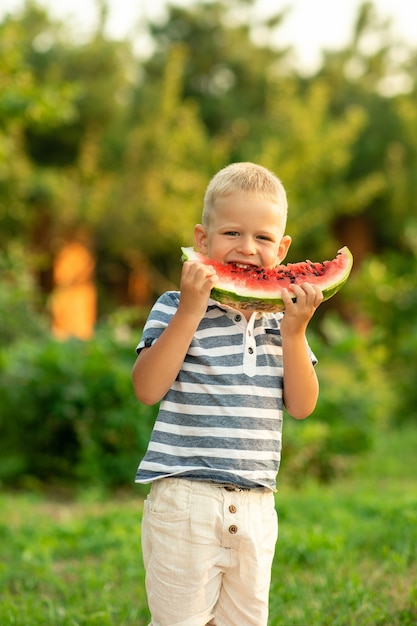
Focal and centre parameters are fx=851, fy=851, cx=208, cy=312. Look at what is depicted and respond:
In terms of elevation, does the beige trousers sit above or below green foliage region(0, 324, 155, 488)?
below

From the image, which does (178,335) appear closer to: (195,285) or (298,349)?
(195,285)

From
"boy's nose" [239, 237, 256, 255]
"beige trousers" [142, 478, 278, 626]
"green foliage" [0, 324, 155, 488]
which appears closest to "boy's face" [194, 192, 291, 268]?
"boy's nose" [239, 237, 256, 255]

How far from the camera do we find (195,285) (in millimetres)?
2508

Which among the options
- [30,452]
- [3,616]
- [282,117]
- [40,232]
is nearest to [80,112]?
[40,232]

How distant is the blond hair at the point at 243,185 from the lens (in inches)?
105

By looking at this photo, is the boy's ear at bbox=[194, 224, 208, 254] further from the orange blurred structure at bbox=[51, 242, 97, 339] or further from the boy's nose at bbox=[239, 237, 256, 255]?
the orange blurred structure at bbox=[51, 242, 97, 339]

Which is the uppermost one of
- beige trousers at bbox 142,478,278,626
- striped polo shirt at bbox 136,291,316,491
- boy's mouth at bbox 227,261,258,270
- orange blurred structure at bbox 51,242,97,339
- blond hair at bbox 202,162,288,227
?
orange blurred structure at bbox 51,242,97,339

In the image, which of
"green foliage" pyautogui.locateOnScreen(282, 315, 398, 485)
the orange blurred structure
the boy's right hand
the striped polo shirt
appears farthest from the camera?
the orange blurred structure

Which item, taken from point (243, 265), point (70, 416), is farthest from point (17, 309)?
point (243, 265)

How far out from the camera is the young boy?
2596 millimetres

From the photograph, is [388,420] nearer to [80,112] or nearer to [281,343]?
[281,343]

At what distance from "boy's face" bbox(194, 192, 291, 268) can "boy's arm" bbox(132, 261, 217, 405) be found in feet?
0.61

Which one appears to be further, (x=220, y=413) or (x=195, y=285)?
(x=220, y=413)

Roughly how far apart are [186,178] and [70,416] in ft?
37.2
